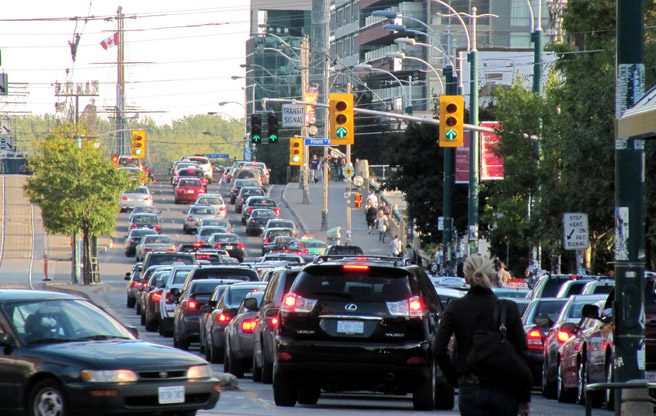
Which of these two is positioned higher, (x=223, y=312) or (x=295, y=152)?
(x=295, y=152)

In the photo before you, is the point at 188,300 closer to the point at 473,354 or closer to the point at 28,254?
the point at 473,354

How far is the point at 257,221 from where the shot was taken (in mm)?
84688

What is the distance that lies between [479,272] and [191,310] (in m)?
20.2

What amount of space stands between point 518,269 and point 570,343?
128 ft

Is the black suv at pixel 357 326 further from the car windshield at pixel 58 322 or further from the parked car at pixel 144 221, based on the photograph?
the parked car at pixel 144 221

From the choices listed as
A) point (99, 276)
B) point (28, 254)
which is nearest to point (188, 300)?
point (99, 276)

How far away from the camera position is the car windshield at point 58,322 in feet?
47.9

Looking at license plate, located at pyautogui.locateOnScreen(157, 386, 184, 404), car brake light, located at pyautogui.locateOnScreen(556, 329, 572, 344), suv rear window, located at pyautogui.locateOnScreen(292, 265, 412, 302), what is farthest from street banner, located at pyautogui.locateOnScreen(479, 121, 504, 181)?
→ license plate, located at pyautogui.locateOnScreen(157, 386, 184, 404)

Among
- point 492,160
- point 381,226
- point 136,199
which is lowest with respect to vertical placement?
point 381,226

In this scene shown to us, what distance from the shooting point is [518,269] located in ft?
193

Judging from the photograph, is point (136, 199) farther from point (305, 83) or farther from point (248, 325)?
point (248, 325)

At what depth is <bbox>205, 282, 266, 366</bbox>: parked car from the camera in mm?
25969

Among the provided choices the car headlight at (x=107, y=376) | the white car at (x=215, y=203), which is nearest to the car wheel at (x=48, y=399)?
the car headlight at (x=107, y=376)

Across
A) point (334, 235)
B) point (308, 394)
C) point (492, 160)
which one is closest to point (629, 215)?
point (308, 394)
